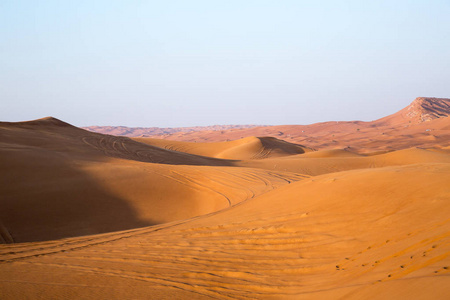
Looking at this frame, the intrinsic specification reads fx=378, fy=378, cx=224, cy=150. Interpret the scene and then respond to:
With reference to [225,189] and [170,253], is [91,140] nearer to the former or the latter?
[225,189]

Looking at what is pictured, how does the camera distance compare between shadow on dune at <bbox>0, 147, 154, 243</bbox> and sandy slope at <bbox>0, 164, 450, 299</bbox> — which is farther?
shadow on dune at <bbox>0, 147, 154, 243</bbox>

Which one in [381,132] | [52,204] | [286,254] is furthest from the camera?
[381,132]

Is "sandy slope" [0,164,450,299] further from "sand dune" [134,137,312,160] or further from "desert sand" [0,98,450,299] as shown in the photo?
"sand dune" [134,137,312,160]

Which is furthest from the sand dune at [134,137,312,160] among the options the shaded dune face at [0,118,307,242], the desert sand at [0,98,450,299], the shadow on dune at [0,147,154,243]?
the shadow on dune at [0,147,154,243]

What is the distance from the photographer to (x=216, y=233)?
19.4ft

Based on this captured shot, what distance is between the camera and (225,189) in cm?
1092

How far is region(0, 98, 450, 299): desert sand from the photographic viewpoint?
3525 millimetres

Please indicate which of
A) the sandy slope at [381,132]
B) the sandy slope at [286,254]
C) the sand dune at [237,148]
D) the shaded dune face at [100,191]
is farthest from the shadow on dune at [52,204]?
the sandy slope at [381,132]

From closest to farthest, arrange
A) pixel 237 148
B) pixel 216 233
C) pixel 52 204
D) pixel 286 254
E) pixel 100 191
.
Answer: pixel 286 254, pixel 216 233, pixel 52 204, pixel 100 191, pixel 237 148

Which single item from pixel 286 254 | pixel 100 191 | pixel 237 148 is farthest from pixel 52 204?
pixel 237 148

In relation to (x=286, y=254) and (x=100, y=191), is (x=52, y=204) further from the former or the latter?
(x=286, y=254)

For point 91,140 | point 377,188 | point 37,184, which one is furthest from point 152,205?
point 91,140

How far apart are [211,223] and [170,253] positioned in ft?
5.81

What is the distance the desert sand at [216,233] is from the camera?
3525mm
